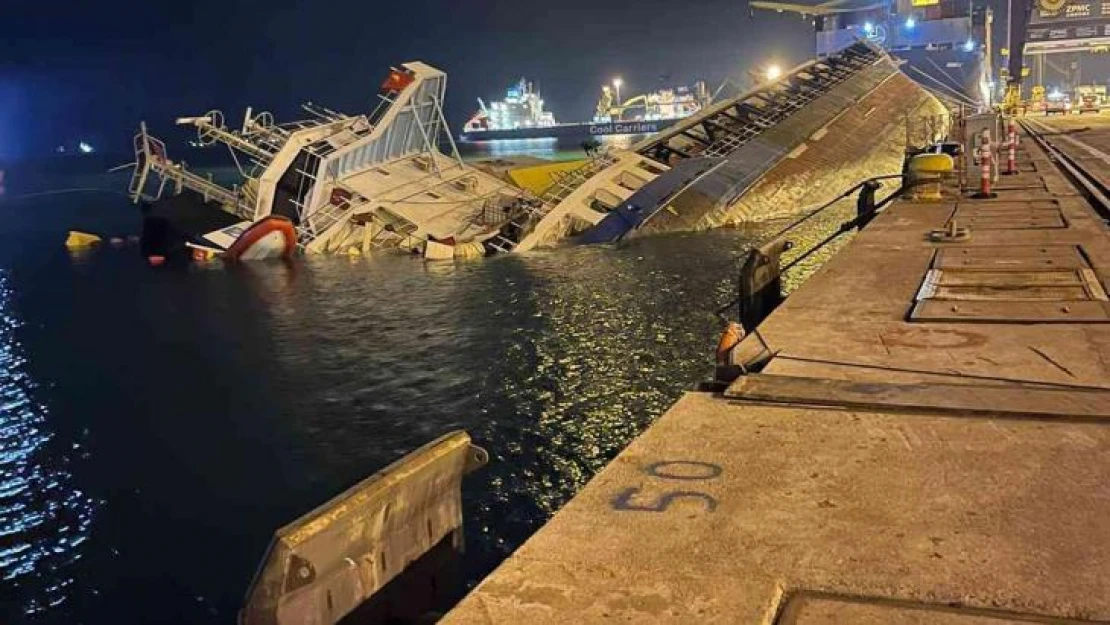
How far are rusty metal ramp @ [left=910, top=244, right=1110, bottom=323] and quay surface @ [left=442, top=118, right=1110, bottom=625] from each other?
15 cm

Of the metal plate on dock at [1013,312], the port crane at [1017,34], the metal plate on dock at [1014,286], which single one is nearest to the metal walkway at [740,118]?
the metal plate on dock at [1014,286]

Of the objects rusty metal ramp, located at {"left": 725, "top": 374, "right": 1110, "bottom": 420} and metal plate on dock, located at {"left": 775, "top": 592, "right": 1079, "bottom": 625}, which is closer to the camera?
metal plate on dock, located at {"left": 775, "top": 592, "right": 1079, "bottom": 625}

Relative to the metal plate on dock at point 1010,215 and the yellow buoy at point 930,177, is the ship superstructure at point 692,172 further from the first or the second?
the metal plate on dock at point 1010,215

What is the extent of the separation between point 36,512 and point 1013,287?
13293 mm

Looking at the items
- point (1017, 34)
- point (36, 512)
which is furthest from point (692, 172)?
point (1017, 34)

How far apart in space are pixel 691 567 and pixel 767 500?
921mm

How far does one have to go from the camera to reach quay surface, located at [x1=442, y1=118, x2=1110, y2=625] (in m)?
3.89

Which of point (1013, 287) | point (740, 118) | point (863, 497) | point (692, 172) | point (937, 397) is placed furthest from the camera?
point (740, 118)

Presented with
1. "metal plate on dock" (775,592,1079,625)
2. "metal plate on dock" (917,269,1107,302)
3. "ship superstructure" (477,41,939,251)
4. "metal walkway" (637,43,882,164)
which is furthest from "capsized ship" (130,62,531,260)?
"metal plate on dock" (775,592,1079,625)

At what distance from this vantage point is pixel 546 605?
395cm

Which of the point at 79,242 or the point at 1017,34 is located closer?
the point at 79,242

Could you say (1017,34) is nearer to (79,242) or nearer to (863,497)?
(79,242)

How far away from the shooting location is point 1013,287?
1060 centimetres

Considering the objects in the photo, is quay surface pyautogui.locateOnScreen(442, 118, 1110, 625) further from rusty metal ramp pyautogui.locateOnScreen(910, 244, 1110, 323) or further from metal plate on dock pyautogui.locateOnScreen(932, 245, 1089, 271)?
metal plate on dock pyautogui.locateOnScreen(932, 245, 1089, 271)
